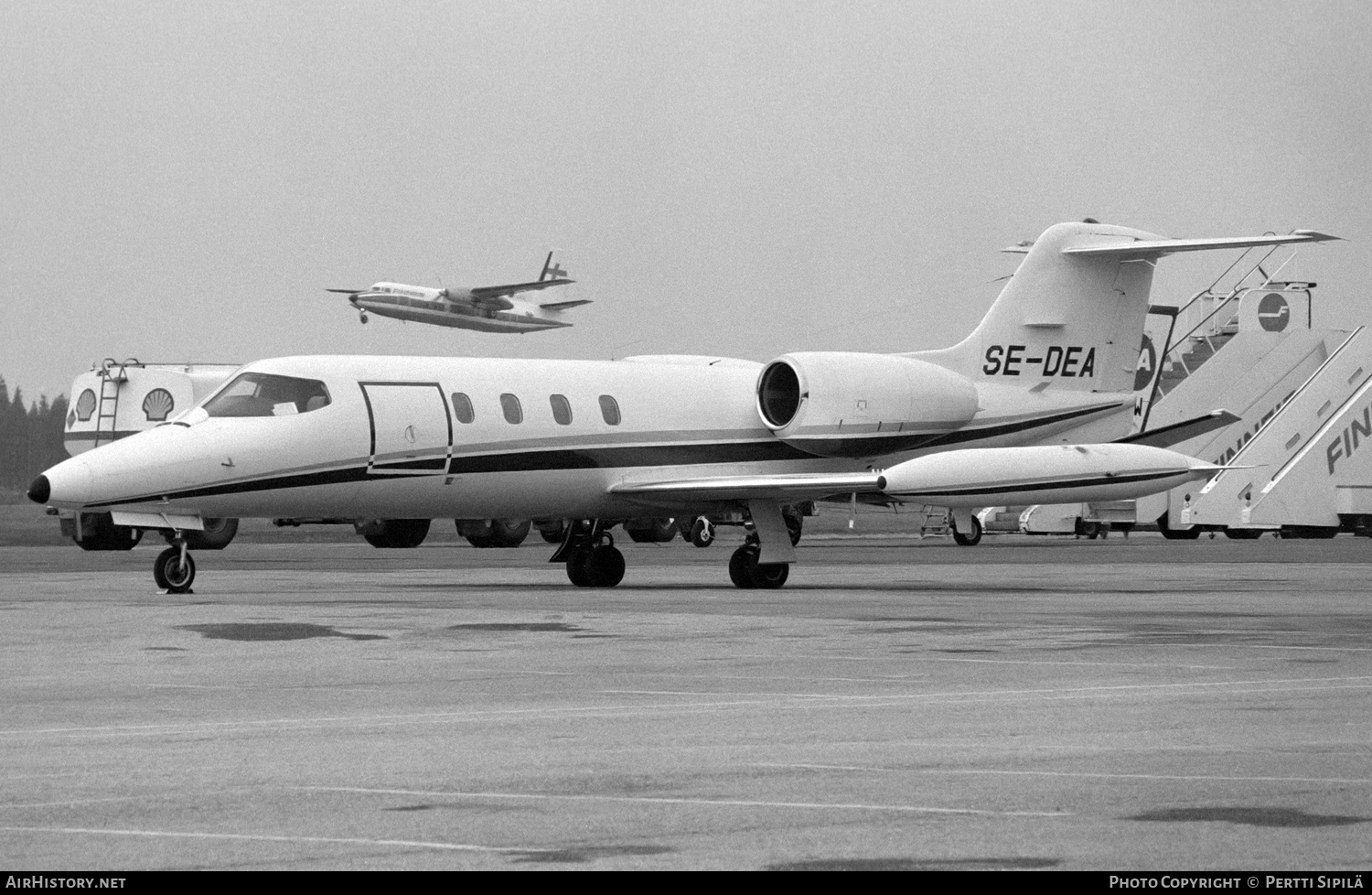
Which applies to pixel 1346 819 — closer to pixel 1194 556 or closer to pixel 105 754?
pixel 105 754

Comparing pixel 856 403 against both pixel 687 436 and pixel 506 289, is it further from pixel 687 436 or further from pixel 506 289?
pixel 506 289

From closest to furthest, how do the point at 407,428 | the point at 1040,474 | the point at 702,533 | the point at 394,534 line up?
the point at 407,428 → the point at 1040,474 → the point at 394,534 → the point at 702,533

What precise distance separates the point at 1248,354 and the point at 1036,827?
6166 cm

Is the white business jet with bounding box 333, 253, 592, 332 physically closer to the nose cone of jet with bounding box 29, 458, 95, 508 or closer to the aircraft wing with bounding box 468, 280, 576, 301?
the aircraft wing with bounding box 468, 280, 576, 301

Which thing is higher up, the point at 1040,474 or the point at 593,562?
the point at 1040,474

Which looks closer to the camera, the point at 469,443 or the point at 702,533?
the point at 469,443

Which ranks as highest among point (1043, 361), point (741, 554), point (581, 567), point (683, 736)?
point (683, 736)

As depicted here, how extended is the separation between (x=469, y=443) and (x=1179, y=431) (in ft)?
37.6

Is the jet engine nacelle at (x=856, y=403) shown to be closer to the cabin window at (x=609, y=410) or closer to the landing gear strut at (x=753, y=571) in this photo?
the landing gear strut at (x=753, y=571)

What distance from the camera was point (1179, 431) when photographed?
30234 millimetres

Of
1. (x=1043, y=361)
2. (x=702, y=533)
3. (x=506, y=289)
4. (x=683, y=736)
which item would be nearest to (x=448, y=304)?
(x=506, y=289)

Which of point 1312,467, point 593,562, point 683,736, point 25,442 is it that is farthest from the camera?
point 25,442

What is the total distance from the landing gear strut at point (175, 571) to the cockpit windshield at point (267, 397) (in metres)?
1.93

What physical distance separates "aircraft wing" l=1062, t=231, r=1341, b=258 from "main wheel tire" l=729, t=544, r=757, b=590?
7.41m
